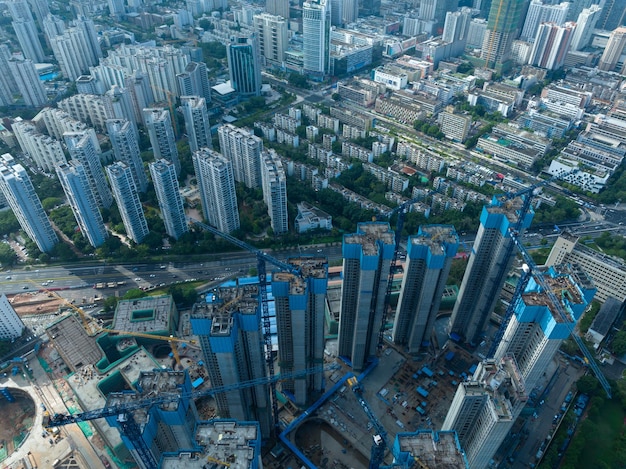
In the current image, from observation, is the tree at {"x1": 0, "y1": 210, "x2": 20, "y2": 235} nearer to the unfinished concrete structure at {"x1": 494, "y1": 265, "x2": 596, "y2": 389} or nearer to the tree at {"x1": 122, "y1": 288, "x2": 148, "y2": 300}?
the tree at {"x1": 122, "y1": 288, "x2": 148, "y2": 300}

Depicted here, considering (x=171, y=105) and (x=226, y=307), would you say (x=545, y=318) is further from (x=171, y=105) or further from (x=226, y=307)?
(x=171, y=105)

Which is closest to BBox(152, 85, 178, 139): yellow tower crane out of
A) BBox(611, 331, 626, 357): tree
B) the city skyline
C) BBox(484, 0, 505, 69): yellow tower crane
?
the city skyline

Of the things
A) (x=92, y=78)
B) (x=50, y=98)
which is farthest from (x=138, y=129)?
(x=50, y=98)

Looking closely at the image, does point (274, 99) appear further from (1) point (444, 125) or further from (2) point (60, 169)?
(2) point (60, 169)

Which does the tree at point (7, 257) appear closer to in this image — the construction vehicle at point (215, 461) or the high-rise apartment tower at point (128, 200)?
the high-rise apartment tower at point (128, 200)

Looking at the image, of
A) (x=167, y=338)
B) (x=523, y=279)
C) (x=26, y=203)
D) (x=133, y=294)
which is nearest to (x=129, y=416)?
(x=167, y=338)

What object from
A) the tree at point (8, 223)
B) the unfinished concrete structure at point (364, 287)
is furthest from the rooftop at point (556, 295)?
the tree at point (8, 223)
